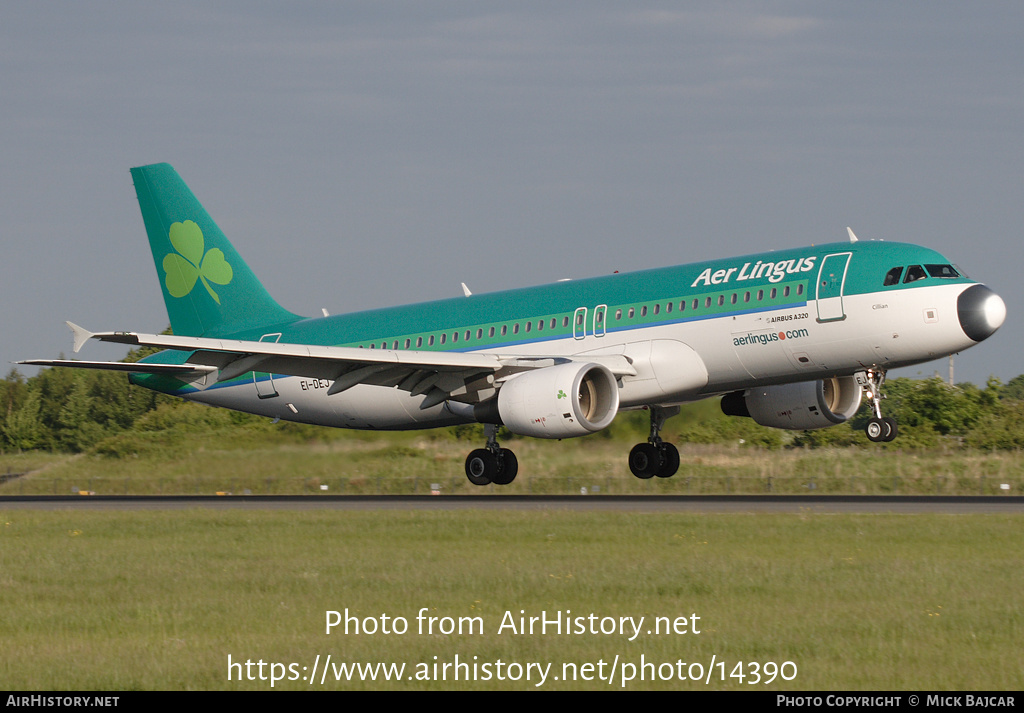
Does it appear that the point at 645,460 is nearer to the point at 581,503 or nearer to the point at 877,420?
the point at 581,503

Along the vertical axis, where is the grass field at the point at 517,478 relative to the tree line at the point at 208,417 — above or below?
below

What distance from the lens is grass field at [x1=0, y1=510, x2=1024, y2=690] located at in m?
13.0

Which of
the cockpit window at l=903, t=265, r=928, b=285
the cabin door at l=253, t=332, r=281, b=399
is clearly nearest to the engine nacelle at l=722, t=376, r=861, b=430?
the cockpit window at l=903, t=265, r=928, b=285

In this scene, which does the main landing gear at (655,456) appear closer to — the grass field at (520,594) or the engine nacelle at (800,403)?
the engine nacelle at (800,403)

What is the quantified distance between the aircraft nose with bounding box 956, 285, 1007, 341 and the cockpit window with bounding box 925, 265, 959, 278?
637 mm

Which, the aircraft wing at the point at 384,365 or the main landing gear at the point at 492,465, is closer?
the aircraft wing at the point at 384,365

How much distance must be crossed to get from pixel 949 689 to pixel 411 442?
90.3ft

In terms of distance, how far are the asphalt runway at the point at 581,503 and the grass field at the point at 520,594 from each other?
2.90 m

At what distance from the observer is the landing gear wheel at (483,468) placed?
111ft

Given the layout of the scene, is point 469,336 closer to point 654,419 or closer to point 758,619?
point 654,419

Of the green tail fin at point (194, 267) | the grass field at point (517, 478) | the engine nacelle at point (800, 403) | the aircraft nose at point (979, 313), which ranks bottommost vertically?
the grass field at point (517, 478)

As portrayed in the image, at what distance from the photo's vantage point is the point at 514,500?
34812 millimetres

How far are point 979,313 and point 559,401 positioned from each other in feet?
30.2

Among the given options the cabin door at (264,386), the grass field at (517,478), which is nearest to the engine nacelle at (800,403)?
the grass field at (517,478)
